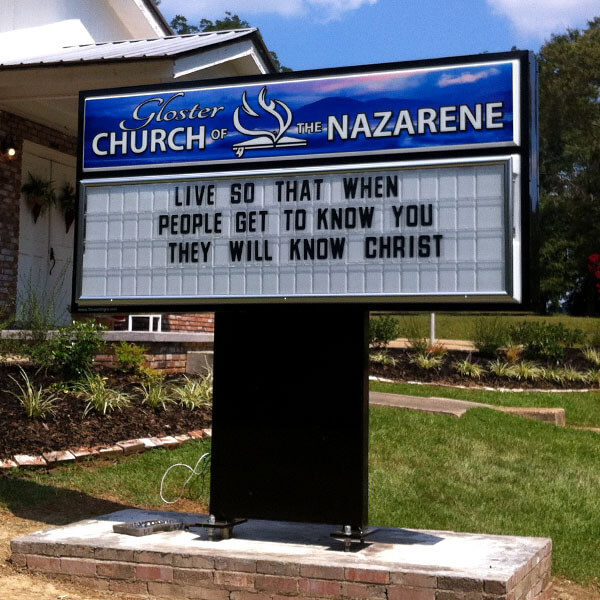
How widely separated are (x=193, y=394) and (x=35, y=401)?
210 centimetres

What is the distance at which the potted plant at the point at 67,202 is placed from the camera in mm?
15898

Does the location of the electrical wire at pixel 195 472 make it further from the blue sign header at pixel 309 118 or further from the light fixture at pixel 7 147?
the light fixture at pixel 7 147

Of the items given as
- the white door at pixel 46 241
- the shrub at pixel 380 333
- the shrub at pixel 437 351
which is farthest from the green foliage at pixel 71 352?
the shrub at pixel 437 351

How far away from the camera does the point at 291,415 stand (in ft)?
21.4

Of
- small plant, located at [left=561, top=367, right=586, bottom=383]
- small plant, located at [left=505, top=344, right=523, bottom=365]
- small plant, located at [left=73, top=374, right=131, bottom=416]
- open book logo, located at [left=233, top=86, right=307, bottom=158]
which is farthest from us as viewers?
small plant, located at [left=505, top=344, right=523, bottom=365]

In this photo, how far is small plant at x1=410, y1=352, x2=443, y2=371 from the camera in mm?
A: 17609

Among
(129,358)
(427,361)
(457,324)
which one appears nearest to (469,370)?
(427,361)

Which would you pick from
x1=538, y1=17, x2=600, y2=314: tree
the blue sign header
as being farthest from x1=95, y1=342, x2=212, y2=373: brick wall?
x1=538, y1=17, x2=600, y2=314: tree

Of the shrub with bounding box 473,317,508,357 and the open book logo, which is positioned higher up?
the open book logo

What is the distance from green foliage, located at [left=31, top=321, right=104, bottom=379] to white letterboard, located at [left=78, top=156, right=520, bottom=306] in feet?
13.3

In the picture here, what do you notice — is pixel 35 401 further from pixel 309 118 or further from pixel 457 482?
pixel 309 118

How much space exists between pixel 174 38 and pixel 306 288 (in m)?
10.5

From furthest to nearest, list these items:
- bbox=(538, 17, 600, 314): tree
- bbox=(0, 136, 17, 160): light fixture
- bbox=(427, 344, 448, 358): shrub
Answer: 1. bbox=(538, 17, 600, 314): tree
2. bbox=(427, 344, 448, 358): shrub
3. bbox=(0, 136, 17, 160): light fixture

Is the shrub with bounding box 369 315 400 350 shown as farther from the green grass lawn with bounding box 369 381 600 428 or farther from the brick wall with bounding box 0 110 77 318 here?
the brick wall with bounding box 0 110 77 318
